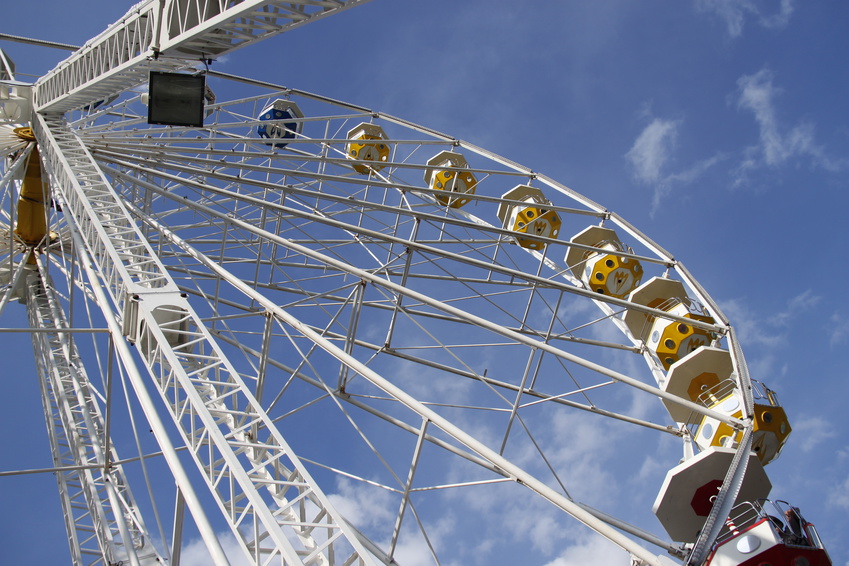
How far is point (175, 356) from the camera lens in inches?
316

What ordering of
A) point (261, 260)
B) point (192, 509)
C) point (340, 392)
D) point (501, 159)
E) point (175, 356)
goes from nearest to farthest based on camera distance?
point (192, 509), point (175, 356), point (340, 392), point (261, 260), point (501, 159)

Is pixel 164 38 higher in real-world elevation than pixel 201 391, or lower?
higher

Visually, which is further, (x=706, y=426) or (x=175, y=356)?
(x=706, y=426)

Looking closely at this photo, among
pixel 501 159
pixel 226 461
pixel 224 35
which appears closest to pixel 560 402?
pixel 226 461

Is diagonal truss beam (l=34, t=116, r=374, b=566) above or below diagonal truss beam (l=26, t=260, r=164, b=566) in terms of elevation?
above

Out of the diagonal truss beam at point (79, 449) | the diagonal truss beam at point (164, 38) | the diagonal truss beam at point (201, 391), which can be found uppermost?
the diagonal truss beam at point (164, 38)

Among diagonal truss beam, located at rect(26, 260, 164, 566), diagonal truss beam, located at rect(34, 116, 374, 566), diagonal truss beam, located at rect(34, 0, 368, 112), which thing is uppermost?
diagonal truss beam, located at rect(34, 0, 368, 112)

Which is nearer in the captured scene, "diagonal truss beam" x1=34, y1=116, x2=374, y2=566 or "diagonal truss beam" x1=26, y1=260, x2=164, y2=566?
"diagonal truss beam" x1=34, y1=116, x2=374, y2=566

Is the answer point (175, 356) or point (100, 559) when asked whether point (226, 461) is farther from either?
point (100, 559)

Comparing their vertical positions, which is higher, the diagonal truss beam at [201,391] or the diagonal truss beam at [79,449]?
the diagonal truss beam at [201,391]

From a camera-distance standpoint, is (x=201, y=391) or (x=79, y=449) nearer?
(x=201, y=391)

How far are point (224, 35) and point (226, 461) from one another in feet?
20.0

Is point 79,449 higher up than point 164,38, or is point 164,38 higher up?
point 164,38

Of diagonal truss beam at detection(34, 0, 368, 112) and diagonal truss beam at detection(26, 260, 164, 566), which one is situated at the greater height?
diagonal truss beam at detection(34, 0, 368, 112)
